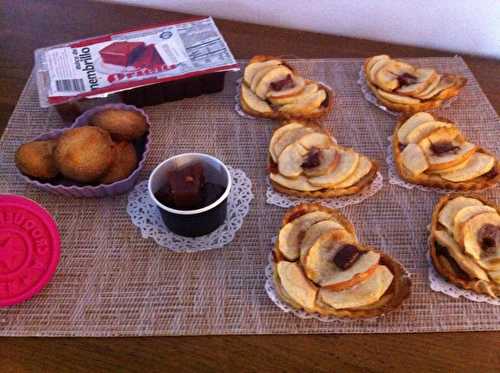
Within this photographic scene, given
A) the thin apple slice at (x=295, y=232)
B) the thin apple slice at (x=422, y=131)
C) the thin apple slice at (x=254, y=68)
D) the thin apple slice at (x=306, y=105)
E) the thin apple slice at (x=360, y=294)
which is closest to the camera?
the thin apple slice at (x=360, y=294)

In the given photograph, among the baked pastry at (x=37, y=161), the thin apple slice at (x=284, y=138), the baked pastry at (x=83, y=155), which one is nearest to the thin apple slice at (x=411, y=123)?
the thin apple slice at (x=284, y=138)

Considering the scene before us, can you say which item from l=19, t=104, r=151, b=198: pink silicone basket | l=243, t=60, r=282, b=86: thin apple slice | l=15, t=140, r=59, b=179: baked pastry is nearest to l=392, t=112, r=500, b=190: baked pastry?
l=243, t=60, r=282, b=86: thin apple slice

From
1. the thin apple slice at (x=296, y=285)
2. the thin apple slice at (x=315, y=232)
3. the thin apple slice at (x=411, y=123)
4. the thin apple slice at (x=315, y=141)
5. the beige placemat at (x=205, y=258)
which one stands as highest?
the thin apple slice at (x=411, y=123)

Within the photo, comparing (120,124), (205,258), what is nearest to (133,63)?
(120,124)

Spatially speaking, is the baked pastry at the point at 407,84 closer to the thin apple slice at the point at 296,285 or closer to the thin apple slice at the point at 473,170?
the thin apple slice at the point at 473,170

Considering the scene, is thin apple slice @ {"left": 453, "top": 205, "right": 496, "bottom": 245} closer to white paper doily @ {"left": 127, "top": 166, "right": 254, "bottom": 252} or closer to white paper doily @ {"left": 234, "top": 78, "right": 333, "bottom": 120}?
white paper doily @ {"left": 127, "top": 166, "right": 254, "bottom": 252}

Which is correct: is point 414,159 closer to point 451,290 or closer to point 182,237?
point 451,290

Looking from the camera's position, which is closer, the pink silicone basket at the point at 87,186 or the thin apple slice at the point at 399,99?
the pink silicone basket at the point at 87,186
